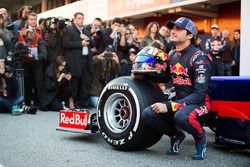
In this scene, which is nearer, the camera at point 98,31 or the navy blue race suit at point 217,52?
the camera at point 98,31

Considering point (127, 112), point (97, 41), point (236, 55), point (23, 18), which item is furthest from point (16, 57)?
point (236, 55)

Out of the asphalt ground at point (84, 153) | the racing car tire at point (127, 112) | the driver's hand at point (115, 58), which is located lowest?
the asphalt ground at point (84, 153)

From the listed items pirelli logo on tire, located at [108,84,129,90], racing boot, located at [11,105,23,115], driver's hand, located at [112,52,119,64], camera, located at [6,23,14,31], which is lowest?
racing boot, located at [11,105,23,115]

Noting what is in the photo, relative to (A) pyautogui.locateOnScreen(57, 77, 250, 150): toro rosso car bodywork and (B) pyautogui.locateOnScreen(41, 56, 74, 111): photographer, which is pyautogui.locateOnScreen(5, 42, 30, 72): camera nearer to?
(B) pyautogui.locateOnScreen(41, 56, 74, 111): photographer

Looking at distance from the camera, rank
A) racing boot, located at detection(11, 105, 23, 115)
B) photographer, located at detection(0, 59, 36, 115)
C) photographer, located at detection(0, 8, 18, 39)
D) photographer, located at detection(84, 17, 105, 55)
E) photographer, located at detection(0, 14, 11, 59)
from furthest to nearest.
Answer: photographer, located at detection(84, 17, 105, 55) < photographer, located at detection(0, 8, 18, 39) < photographer, located at detection(0, 14, 11, 59) < photographer, located at detection(0, 59, 36, 115) < racing boot, located at detection(11, 105, 23, 115)

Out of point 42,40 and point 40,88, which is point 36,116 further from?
point 42,40

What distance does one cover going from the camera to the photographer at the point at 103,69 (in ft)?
30.7

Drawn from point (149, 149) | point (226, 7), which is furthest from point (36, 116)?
point (226, 7)

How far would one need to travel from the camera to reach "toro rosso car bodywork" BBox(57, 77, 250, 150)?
450 cm

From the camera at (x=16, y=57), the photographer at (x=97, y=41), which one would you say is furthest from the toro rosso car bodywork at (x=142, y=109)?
the photographer at (x=97, y=41)

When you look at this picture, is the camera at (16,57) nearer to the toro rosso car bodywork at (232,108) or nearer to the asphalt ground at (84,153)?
the asphalt ground at (84,153)

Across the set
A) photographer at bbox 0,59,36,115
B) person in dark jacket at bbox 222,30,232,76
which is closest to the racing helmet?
photographer at bbox 0,59,36,115

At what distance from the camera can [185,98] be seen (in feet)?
14.6

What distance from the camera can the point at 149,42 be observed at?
901cm
